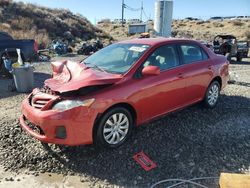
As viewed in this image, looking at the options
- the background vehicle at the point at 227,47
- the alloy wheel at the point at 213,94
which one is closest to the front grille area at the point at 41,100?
the alloy wheel at the point at 213,94

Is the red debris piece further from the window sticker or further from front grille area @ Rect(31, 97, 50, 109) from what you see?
the window sticker

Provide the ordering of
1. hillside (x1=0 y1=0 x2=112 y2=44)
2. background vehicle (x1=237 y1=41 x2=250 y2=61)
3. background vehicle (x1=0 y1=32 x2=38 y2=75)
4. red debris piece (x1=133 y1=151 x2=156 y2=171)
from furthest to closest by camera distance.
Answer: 1. hillside (x1=0 y1=0 x2=112 y2=44)
2. background vehicle (x1=237 y1=41 x2=250 y2=61)
3. background vehicle (x1=0 y1=32 x2=38 y2=75)
4. red debris piece (x1=133 y1=151 x2=156 y2=171)

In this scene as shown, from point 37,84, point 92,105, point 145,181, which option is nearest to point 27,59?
point 37,84

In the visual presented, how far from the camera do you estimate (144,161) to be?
4449mm

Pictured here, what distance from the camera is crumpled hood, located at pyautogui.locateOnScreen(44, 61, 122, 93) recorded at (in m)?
4.36

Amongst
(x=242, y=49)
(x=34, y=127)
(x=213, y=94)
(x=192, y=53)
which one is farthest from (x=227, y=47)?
(x=34, y=127)

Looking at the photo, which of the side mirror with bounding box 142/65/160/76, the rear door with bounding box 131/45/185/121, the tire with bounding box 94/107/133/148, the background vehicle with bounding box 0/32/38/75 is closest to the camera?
the tire with bounding box 94/107/133/148

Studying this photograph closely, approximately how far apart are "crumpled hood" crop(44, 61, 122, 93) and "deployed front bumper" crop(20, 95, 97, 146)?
36cm

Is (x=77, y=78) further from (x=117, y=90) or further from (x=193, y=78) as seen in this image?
(x=193, y=78)

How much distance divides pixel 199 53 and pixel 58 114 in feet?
11.5

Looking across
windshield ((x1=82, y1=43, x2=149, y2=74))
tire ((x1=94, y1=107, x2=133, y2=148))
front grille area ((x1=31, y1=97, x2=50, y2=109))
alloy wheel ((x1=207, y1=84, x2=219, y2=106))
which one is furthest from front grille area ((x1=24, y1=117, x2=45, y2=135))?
alloy wheel ((x1=207, y1=84, x2=219, y2=106))

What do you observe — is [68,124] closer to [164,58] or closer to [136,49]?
[136,49]

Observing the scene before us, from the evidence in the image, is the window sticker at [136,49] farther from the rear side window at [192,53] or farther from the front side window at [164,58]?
the rear side window at [192,53]

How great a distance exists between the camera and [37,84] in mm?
9492
